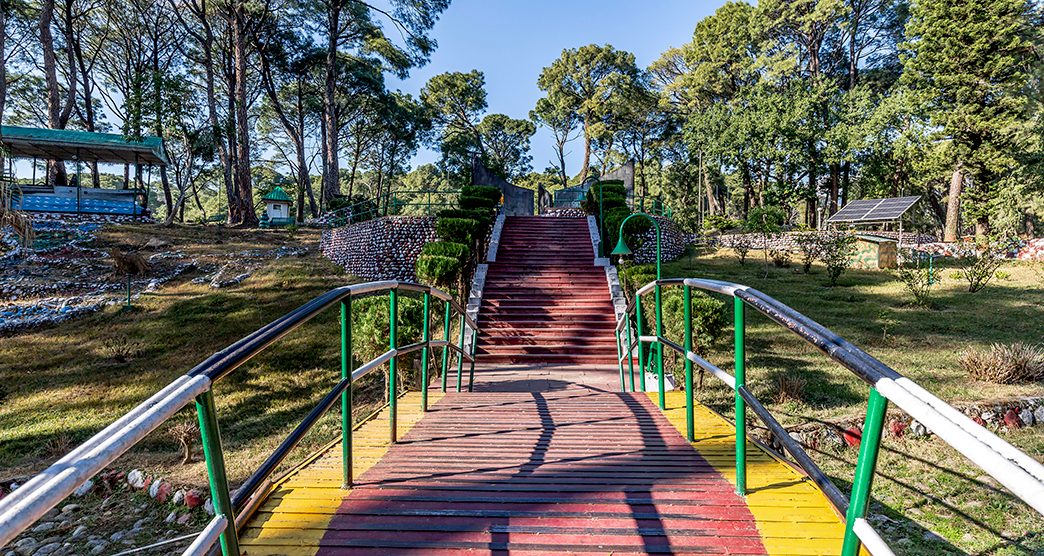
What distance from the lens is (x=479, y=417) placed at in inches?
140

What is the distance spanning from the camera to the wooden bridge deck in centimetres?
170

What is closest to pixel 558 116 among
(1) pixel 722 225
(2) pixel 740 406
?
(1) pixel 722 225

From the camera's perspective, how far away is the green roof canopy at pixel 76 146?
60.3 ft

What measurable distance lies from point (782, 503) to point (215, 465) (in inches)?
78.0

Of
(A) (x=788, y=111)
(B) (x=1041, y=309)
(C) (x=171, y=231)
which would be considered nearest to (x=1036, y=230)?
(A) (x=788, y=111)

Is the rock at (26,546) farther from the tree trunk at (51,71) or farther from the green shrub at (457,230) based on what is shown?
the tree trunk at (51,71)

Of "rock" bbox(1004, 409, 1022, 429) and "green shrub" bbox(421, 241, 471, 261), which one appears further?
"green shrub" bbox(421, 241, 471, 261)

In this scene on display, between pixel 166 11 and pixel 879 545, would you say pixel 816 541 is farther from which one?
pixel 166 11

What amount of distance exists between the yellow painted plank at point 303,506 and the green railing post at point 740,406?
1655mm

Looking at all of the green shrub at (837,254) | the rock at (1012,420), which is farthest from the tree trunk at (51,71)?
the rock at (1012,420)

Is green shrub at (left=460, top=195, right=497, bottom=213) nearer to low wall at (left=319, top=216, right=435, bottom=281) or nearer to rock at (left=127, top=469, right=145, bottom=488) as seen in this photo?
low wall at (left=319, top=216, right=435, bottom=281)

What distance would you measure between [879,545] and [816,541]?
27.0 inches

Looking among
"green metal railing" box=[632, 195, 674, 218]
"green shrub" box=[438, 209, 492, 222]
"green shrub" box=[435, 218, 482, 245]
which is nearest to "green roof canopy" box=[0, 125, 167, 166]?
"green shrub" box=[438, 209, 492, 222]

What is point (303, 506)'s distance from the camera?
75.4 inches
